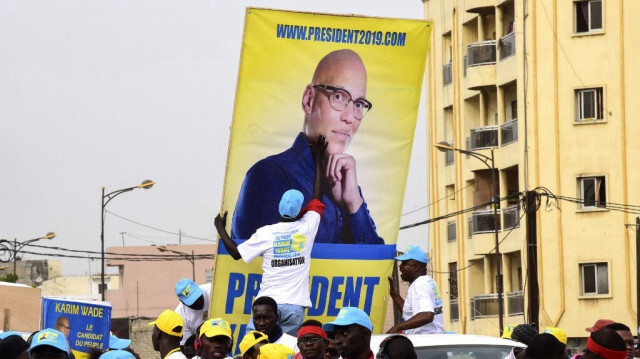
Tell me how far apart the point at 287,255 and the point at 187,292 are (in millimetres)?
937

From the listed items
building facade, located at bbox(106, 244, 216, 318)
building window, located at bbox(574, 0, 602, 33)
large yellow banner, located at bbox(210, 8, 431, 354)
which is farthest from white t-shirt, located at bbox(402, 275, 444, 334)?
building facade, located at bbox(106, 244, 216, 318)

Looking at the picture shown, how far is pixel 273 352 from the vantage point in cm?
1007

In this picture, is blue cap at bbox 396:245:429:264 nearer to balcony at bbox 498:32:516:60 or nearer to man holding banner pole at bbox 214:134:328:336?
man holding banner pole at bbox 214:134:328:336

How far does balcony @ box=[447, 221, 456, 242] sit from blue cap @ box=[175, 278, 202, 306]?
44979 millimetres

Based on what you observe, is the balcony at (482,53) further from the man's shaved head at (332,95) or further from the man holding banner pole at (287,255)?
the man holding banner pole at (287,255)

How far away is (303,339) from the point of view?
32.8 ft

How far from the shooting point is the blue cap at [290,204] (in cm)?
1269

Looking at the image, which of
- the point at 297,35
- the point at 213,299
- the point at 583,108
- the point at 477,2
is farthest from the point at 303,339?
the point at 477,2

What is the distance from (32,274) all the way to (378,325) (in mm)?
115280

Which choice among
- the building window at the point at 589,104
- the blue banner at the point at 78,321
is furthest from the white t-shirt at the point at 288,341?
the building window at the point at 589,104

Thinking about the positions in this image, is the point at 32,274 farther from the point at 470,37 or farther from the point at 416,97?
the point at 416,97

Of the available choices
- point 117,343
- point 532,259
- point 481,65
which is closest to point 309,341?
point 117,343

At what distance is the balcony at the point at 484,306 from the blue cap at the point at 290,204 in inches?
1611

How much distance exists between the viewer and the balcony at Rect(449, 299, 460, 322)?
56781mm
